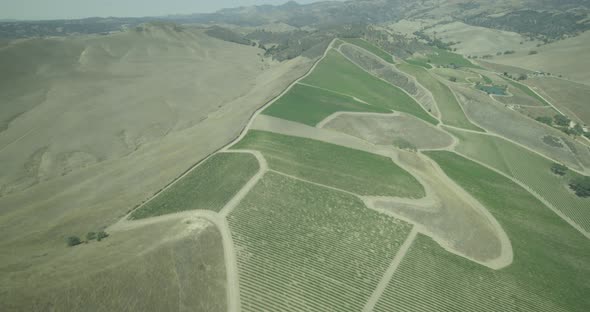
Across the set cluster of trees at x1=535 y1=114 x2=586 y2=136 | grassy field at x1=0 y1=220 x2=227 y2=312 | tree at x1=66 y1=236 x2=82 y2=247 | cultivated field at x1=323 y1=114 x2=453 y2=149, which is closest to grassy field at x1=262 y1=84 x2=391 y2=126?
cultivated field at x1=323 y1=114 x2=453 y2=149

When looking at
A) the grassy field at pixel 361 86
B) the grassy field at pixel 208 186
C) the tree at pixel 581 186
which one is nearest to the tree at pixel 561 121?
the grassy field at pixel 361 86

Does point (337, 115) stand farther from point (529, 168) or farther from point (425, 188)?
point (529, 168)

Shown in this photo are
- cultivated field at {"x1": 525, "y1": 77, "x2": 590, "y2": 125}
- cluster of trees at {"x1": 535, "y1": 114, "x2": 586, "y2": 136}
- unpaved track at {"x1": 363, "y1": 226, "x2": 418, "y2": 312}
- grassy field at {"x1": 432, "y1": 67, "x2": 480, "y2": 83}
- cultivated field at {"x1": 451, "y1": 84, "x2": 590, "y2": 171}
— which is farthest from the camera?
grassy field at {"x1": 432, "y1": 67, "x2": 480, "y2": 83}

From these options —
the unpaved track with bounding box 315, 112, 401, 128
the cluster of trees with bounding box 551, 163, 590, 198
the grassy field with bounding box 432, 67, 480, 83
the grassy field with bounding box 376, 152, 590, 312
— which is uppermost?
the grassy field with bounding box 432, 67, 480, 83

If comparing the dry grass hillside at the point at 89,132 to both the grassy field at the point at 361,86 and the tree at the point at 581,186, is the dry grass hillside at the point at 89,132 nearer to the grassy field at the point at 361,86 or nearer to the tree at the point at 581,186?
the grassy field at the point at 361,86

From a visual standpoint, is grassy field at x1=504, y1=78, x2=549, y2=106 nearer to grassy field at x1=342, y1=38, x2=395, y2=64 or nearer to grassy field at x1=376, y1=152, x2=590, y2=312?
grassy field at x1=342, y1=38, x2=395, y2=64

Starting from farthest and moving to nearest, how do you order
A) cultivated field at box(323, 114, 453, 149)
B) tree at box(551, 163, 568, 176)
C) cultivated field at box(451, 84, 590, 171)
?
1. cultivated field at box(451, 84, 590, 171)
2. cultivated field at box(323, 114, 453, 149)
3. tree at box(551, 163, 568, 176)
